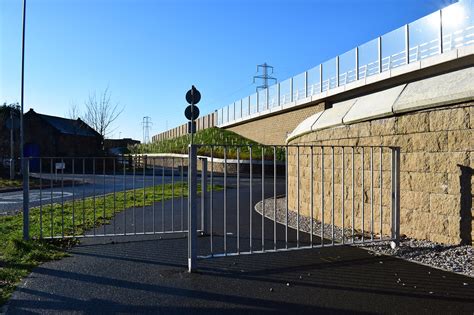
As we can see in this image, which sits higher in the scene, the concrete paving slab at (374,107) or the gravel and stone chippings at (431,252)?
the concrete paving slab at (374,107)

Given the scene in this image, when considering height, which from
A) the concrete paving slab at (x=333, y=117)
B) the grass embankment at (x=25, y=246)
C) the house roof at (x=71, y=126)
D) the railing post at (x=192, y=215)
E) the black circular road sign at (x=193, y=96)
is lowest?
the grass embankment at (x=25, y=246)

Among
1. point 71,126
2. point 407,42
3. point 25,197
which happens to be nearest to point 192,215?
point 25,197

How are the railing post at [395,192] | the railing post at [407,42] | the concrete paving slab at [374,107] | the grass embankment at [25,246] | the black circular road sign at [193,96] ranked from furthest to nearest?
the railing post at [407,42] → the black circular road sign at [193,96] → the concrete paving slab at [374,107] → the railing post at [395,192] → the grass embankment at [25,246]

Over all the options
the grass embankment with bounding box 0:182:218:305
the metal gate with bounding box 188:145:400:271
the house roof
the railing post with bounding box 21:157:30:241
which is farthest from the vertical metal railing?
the house roof

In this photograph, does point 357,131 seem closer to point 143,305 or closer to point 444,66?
point 143,305

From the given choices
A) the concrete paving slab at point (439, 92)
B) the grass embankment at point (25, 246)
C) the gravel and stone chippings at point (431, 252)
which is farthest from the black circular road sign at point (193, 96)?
the concrete paving slab at point (439, 92)

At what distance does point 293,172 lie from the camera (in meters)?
10.6

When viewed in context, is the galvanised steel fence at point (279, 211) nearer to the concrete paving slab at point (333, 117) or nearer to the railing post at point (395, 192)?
the railing post at point (395, 192)

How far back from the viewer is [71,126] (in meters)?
41.6

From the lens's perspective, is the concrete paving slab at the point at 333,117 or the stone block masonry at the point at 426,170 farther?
the concrete paving slab at the point at 333,117

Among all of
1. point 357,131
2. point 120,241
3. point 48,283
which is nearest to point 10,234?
point 120,241

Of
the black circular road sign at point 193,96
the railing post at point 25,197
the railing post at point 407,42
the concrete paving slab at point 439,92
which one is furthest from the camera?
the railing post at point 407,42

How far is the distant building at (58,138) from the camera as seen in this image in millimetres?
39469

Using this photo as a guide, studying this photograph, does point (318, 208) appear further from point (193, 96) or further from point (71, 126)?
point (71, 126)
